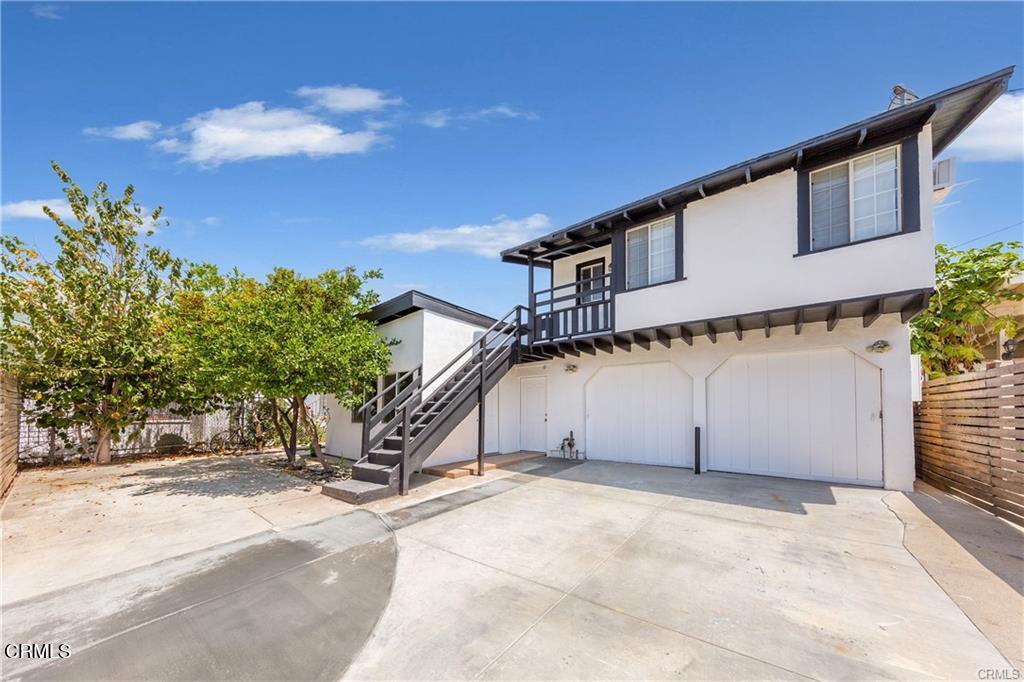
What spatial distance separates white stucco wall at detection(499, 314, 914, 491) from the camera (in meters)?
6.56

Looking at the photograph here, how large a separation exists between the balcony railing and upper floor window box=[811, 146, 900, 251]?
3.73 meters

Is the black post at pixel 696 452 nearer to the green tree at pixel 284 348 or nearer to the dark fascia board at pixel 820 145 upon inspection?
the dark fascia board at pixel 820 145

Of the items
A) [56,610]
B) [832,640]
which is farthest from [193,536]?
[832,640]

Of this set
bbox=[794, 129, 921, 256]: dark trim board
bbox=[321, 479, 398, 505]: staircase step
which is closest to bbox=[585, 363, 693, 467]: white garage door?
bbox=[794, 129, 921, 256]: dark trim board

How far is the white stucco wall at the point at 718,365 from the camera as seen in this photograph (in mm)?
6559

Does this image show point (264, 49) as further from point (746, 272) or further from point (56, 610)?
point (746, 272)

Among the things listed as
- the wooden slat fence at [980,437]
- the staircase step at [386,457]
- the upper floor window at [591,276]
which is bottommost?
the staircase step at [386,457]

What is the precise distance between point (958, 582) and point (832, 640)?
182cm

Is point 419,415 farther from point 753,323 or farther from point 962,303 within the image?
point 962,303

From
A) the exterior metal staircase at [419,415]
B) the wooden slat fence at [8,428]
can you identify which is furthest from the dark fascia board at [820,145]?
the wooden slat fence at [8,428]

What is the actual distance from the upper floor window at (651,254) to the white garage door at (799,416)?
7.29 feet

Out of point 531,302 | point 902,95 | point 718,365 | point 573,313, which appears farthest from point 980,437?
point 531,302

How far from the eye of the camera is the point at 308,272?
1009 cm

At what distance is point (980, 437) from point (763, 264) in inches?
142
